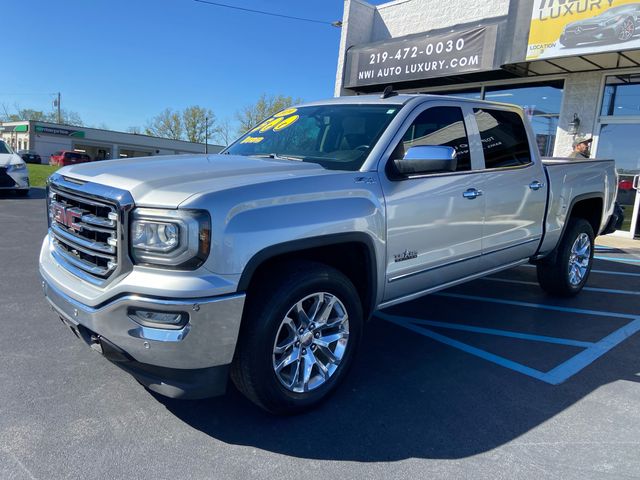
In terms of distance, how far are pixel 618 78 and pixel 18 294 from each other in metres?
11.4

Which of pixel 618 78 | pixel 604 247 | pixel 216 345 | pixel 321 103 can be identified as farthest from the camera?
pixel 618 78

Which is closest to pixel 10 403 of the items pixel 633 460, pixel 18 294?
pixel 18 294

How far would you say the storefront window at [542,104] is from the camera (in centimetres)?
1134

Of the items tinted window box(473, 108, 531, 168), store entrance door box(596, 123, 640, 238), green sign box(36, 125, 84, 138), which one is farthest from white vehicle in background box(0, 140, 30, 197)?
green sign box(36, 125, 84, 138)

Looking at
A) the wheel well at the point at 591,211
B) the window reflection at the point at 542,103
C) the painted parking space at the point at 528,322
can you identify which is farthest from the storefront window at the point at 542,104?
the wheel well at the point at 591,211

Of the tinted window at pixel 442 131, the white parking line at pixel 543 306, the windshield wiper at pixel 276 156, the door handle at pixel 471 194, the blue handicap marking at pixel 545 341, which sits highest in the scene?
the tinted window at pixel 442 131

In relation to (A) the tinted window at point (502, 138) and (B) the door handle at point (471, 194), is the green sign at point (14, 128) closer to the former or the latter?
(A) the tinted window at point (502, 138)

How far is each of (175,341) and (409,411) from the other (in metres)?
1.52

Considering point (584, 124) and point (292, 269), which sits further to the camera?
→ point (584, 124)

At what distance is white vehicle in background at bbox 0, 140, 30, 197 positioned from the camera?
12.0m

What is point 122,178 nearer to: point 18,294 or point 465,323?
point 18,294

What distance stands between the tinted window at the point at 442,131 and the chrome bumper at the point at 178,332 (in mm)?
1925

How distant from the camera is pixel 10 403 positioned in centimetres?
289

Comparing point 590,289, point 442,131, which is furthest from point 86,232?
point 590,289
